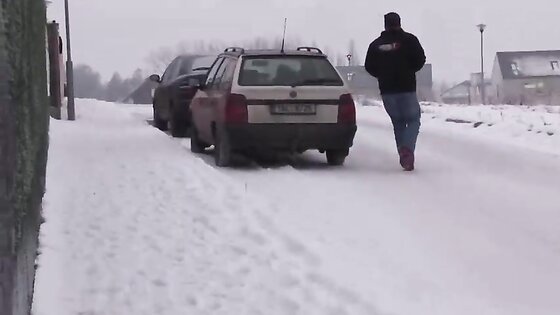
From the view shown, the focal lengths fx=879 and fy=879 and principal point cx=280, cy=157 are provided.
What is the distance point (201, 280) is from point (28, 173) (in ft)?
4.83

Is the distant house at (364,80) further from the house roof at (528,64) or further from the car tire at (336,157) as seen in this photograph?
the car tire at (336,157)

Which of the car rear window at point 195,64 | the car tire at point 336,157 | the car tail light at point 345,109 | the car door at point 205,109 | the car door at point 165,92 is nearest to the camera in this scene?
the car tail light at point 345,109

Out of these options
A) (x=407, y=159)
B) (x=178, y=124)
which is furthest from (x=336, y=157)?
(x=178, y=124)

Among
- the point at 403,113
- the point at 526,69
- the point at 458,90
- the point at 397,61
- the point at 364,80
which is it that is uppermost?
the point at 397,61

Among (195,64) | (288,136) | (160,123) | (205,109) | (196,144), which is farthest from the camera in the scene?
(160,123)

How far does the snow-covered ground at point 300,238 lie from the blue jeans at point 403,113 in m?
0.49

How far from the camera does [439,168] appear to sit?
10680mm

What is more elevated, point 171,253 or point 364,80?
point 171,253

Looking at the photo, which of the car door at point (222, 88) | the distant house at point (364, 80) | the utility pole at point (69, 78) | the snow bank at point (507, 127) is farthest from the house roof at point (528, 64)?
the car door at point (222, 88)

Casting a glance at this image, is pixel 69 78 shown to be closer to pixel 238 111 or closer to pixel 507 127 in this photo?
pixel 507 127

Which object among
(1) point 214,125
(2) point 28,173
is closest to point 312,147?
(1) point 214,125

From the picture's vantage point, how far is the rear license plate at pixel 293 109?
10445 millimetres

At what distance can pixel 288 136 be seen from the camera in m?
10.4

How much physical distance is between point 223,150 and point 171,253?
4738mm
